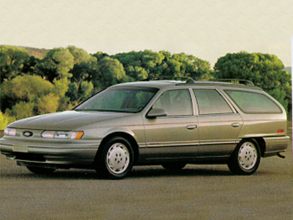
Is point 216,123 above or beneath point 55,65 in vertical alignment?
beneath

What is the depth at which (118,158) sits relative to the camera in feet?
51.0

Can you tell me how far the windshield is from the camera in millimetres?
16438

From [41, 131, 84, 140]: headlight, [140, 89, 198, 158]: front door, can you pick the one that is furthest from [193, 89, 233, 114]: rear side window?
[41, 131, 84, 140]: headlight

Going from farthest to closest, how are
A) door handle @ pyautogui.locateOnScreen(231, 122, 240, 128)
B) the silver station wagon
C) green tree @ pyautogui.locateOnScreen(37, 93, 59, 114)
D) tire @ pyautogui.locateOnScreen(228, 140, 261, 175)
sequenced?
green tree @ pyautogui.locateOnScreen(37, 93, 59, 114) < door handle @ pyautogui.locateOnScreen(231, 122, 240, 128) < tire @ pyautogui.locateOnScreen(228, 140, 261, 175) < the silver station wagon

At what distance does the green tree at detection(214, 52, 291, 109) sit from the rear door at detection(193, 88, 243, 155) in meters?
62.6

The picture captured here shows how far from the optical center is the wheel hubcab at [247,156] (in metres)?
17.2

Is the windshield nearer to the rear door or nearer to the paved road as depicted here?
the rear door

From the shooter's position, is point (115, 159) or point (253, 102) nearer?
point (115, 159)

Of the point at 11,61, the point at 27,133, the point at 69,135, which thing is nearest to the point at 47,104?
the point at 11,61

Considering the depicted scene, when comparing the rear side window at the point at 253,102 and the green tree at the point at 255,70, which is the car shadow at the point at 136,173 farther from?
the green tree at the point at 255,70

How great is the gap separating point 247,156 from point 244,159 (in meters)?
0.09

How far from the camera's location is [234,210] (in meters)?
11.8

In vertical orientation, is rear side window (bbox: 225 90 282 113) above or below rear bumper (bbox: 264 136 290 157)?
above

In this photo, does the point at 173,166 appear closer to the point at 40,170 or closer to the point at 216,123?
the point at 216,123
